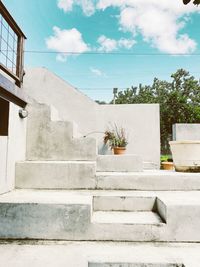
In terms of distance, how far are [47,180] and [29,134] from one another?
3.07ft

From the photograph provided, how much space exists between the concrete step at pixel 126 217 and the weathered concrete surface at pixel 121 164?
1.34 m

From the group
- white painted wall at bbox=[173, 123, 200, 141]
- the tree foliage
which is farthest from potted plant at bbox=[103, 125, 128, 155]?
the tree foliage

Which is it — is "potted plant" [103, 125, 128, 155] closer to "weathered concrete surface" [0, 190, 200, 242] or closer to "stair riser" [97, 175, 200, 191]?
"stair riser" [97, 175, 200, 191]

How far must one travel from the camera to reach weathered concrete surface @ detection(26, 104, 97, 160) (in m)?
4.13

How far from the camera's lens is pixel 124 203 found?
311 centimetres

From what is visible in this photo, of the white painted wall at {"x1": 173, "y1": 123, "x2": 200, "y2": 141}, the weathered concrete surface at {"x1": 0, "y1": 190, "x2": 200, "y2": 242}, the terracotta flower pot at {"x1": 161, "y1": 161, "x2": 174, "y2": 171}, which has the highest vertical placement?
the white painted wall at {"x1": 173, "y1": 123, "x2": 200, "y2": 141}

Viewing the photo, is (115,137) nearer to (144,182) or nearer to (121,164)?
(121,164)

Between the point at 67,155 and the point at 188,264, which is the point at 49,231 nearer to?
the point at 188,264

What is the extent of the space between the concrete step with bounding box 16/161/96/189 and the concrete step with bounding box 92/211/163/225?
28.2 inches

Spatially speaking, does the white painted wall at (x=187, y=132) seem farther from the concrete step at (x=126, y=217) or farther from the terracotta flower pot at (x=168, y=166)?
the concrete step at (x=126, y=217)

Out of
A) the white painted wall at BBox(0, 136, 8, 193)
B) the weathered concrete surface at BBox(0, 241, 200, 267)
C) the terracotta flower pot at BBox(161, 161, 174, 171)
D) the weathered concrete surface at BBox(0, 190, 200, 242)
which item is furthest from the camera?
the terracotta flower pot at BBox(161, 161, 174, 171)

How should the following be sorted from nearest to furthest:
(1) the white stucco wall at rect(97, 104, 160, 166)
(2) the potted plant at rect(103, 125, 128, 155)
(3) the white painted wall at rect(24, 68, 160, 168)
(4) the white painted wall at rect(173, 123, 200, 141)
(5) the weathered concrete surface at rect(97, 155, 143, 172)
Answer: (5) the weathered concrete surface at rect(97, 155, 143, 172) → (2) the potted plant at rect(103, 125, 128, 155) → (3) the white painted wall at rect(24, 68, 160, 168) → (1) the white stucco wall at rect(97, 104, 160, 166) → (4) the white painted wall at rect(173, 123, 200, 141)

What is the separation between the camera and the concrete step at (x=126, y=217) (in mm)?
2648

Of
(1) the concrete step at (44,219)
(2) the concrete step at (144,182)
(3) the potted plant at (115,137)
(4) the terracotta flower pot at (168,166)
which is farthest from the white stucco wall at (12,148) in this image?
(4) the terracotta flower pot at (168,166)
